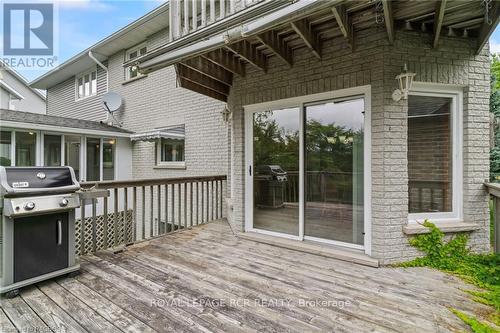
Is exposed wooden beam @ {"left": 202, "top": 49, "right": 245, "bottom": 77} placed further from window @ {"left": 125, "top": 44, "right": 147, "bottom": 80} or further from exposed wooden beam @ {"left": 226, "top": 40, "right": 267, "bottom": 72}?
window @ {"left": 125, "top": 44, "right": 147, "bottom": 80}

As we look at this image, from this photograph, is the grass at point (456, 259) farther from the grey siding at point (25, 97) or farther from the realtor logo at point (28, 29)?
the grey siding at point (25, 97)

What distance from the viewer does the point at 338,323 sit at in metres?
1.96

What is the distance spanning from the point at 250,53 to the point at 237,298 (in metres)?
3.09

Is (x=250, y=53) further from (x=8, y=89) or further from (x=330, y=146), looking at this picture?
(x=8, y=89)

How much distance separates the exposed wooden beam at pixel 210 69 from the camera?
3.65 metres

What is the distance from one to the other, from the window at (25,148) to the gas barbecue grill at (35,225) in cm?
530

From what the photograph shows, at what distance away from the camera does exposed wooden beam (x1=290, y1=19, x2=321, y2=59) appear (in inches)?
110

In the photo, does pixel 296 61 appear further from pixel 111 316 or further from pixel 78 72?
pixel 78 72

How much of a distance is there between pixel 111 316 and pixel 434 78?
13.9ft

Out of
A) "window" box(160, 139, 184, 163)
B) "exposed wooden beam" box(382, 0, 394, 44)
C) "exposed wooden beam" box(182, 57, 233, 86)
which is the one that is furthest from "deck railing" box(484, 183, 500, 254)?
"window" box(160, 139, 184, 163)

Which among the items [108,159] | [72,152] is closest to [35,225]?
[72,152]

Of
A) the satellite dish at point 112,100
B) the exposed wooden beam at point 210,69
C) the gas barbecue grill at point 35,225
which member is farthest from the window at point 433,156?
the satellite dish at point 112,100

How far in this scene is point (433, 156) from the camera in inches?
132

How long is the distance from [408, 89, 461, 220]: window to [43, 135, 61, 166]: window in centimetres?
835
